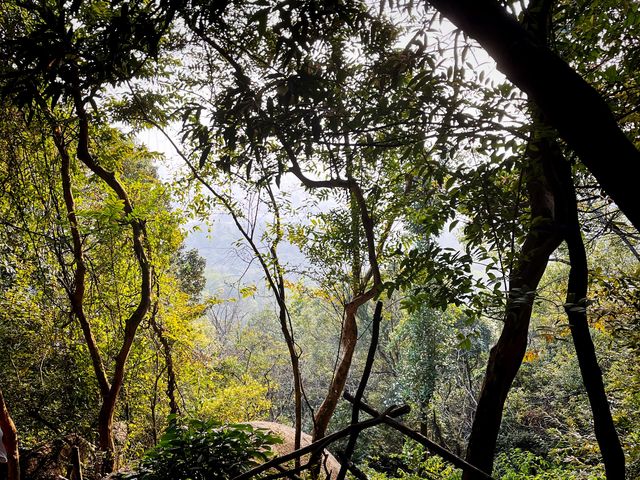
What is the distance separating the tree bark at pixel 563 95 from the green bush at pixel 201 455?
1637mm

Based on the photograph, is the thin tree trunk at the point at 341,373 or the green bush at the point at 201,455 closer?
the green bush at the point at 201,455

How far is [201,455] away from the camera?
178 centimetres

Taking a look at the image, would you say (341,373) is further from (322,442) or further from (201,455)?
(322,442)

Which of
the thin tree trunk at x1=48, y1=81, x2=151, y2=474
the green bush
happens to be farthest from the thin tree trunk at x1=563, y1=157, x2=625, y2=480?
the thin tree trunk at x1=48, y1=81, x2=151, y2=474

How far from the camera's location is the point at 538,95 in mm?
1011

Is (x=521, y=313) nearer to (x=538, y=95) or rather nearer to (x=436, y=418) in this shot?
(x=538, y=95)

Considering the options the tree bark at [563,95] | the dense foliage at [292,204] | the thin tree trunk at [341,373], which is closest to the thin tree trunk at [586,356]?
the dense foliage at [292,204]

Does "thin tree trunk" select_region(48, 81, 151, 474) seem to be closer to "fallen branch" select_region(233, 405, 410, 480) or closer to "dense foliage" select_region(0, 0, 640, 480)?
"dense foliage" select_region(0, 0, 640, 480)

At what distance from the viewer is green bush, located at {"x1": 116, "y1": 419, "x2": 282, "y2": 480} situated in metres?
1.72

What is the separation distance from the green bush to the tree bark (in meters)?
1.64

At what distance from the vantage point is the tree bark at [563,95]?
926 millimetres

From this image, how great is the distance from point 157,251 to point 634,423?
6.72 metres

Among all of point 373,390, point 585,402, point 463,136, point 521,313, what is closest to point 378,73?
point 463,136

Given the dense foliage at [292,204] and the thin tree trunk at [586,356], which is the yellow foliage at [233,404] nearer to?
the dense foliage at [292,204]
